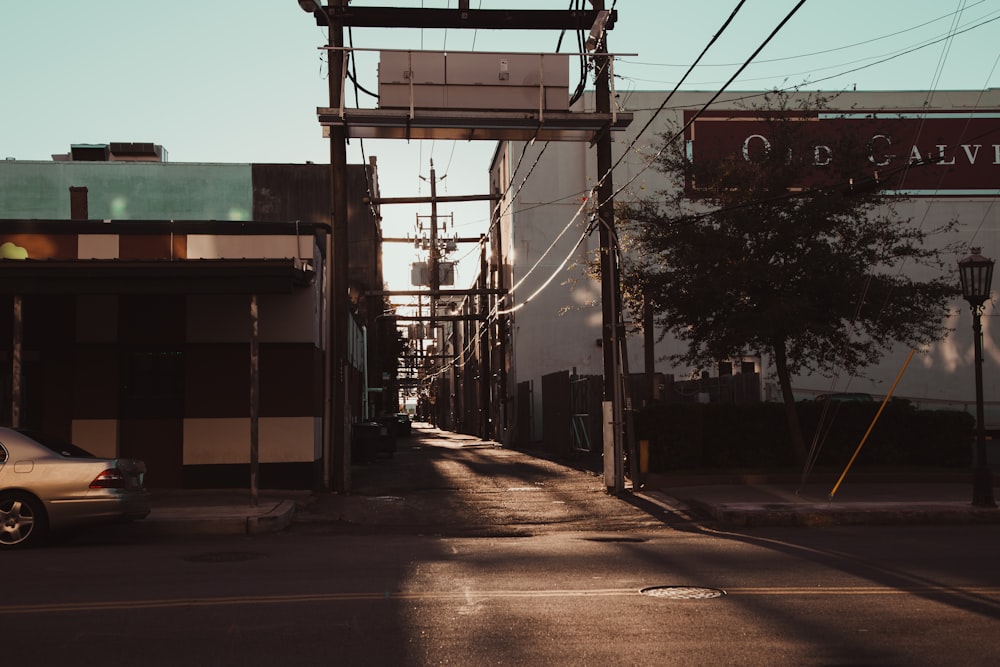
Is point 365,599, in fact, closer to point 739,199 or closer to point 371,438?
point 739,199

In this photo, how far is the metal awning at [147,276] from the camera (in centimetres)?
1581

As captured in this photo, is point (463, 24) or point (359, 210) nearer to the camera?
point (463, 24)

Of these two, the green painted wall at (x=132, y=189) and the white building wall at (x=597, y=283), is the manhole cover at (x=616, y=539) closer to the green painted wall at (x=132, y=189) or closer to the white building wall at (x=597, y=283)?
the white building wall at (x=597, y=283)

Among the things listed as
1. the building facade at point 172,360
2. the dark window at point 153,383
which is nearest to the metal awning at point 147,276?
the building facade at point 172,360

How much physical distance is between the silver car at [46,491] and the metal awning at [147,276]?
3.98 m

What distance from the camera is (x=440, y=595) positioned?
8.62 meters

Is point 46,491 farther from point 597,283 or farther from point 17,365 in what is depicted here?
point 597,283

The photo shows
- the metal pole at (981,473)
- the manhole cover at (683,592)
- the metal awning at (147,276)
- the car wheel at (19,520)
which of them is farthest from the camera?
the metal awning at (147,276)

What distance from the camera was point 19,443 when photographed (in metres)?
12.4

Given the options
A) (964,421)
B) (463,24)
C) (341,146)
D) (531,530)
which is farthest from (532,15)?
(964,421)

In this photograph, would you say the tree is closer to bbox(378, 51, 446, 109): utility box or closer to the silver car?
bbox(378, 51, 446, 109): utility box

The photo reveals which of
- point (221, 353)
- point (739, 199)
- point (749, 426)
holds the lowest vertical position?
point (749, 426)

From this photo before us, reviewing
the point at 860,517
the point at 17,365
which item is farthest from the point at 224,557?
the point at 860,517

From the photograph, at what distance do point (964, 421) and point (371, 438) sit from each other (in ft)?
51.5
